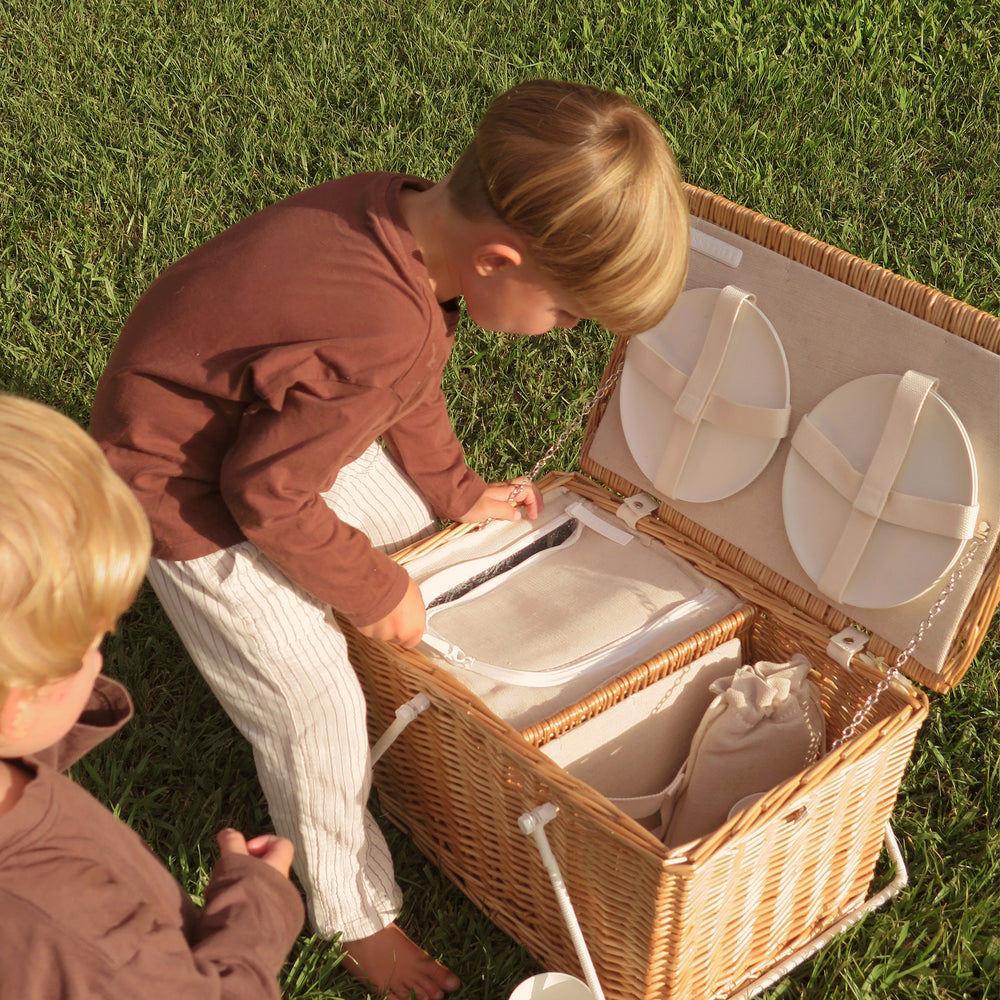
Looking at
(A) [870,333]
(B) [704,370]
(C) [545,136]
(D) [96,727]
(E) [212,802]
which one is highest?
(C) [545,136]

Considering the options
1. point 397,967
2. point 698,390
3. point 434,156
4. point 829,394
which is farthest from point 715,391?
point 434,156

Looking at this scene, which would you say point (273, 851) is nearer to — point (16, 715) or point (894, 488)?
point (16, 715)

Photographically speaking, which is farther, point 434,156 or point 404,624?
point 434,156

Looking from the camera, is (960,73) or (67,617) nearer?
(67,617)

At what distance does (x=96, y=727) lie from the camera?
4.03 ft

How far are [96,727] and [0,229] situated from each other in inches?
98.7

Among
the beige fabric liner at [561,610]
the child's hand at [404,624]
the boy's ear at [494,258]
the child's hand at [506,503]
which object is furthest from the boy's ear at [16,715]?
the child's hand at [506,503]

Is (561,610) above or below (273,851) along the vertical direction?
below

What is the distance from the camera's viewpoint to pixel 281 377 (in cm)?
139

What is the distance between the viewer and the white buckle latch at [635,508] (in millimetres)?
2029

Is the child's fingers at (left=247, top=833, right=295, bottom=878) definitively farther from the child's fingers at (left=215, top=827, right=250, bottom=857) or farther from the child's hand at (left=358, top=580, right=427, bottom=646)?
the child's hand at (left=358, top=580, right=427, bottom=646)

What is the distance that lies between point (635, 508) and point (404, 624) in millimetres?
552

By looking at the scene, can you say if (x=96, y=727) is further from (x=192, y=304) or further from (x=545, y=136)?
(x=545, y=136)

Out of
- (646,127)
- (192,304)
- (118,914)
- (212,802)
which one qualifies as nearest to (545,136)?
(646,127)
